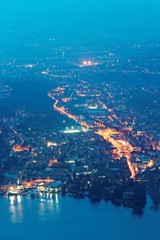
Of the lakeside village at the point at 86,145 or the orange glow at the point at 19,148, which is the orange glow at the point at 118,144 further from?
the orange glow at the point at 19,148

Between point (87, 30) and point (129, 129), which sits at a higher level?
point (87, 30)

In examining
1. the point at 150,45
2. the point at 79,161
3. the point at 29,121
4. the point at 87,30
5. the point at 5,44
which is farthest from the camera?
the point at 87,30

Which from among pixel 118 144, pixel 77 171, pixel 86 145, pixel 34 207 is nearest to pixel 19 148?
pixel 86 145

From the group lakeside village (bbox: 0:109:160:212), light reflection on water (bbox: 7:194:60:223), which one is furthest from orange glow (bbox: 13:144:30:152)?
light reflection on water (bbox: 7:194:60:223)

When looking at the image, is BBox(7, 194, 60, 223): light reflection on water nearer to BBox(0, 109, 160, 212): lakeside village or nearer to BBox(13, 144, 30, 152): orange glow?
BBox(0, 109, 160, 212): lakeside village

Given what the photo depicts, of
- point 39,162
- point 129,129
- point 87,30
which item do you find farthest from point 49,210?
point 87,30

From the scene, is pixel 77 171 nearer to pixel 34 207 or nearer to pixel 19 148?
pixel 34 207

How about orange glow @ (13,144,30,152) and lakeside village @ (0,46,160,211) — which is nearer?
lakeside village @ (0,46,160,211)

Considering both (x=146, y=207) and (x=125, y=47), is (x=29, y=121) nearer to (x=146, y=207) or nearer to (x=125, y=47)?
(x=146, y=207)

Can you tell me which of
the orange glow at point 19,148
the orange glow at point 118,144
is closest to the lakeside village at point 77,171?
the orange glow at point 19,148

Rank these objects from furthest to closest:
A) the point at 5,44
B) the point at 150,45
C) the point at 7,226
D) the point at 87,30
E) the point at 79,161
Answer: the point at 87,30 < the point at 5,44 < the point at 150,45 < the point at 79,161 < the point at 7,226

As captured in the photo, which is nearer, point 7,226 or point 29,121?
point 7,226
